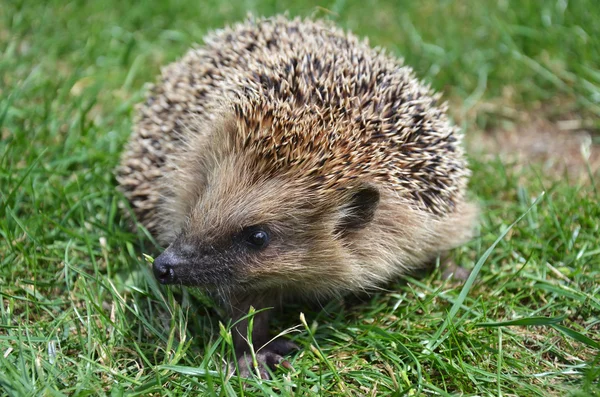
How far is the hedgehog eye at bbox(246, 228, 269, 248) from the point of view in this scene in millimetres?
2650

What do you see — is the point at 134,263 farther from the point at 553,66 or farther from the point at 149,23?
the point at 553,66

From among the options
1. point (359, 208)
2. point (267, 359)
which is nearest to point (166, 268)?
point (267, 359)

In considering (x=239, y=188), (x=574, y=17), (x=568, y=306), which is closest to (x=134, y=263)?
(x=239, y=188)

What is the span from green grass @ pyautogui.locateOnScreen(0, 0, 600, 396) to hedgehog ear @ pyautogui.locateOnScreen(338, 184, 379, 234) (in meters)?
0.41

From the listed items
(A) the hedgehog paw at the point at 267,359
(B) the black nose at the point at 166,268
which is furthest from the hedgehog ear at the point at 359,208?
(B) the black nose at the point at 166,268

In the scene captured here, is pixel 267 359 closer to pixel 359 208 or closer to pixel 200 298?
pixel 200 298

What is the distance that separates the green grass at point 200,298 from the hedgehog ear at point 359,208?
0.41m

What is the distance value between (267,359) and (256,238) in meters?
0.51

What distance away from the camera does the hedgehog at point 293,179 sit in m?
2.64

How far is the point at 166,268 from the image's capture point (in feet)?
8.38

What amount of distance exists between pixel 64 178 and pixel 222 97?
114 centimetres

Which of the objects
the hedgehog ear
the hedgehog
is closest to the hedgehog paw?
the hedgehog

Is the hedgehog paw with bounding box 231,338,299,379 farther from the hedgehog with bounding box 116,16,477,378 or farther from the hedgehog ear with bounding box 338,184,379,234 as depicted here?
the hedgehog ear with bounding box 338,184,379,234

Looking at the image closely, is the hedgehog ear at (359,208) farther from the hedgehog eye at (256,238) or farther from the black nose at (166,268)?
the black nose at (166,268)
